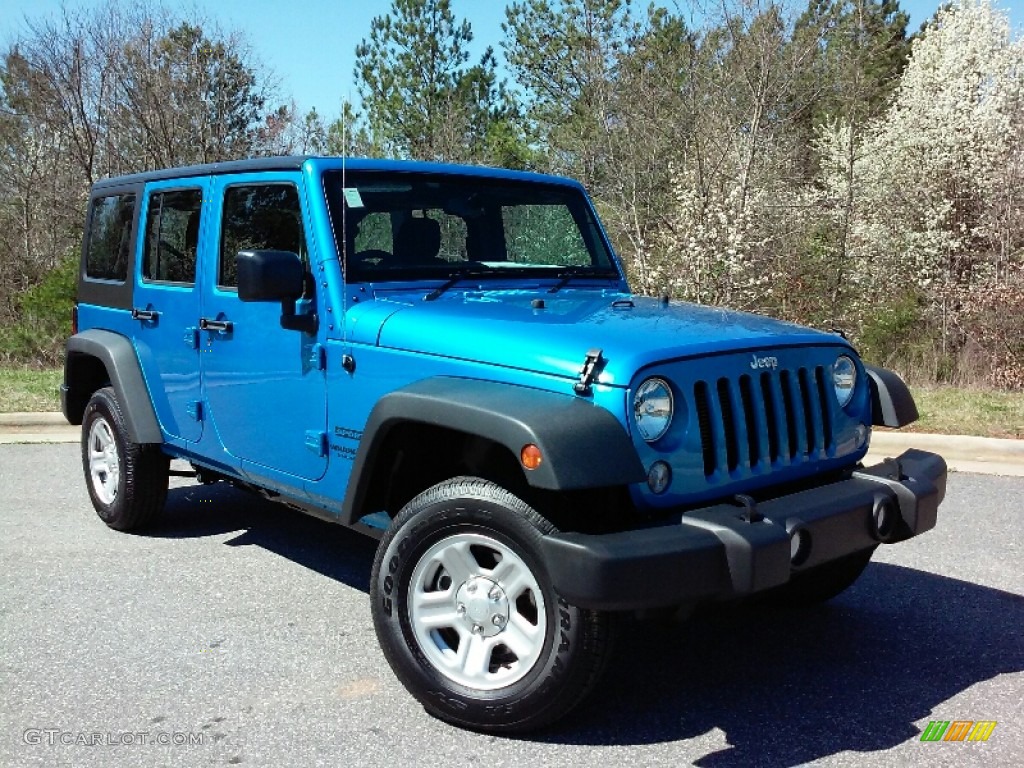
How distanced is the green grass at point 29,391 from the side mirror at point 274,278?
6.32 meters

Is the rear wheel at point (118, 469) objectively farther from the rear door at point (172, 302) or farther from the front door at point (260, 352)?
the front door at point (260, 352)

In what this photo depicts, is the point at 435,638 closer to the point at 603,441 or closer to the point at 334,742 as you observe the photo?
the point at 334,742

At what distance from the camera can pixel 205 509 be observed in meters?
6.20

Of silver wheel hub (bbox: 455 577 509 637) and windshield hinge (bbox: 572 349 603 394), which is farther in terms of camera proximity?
silver wheel hub (bbox: 455 577 509 637)

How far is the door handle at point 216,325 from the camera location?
4.37 metres

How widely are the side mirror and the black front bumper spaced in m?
1.51

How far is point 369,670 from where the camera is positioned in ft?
12.2

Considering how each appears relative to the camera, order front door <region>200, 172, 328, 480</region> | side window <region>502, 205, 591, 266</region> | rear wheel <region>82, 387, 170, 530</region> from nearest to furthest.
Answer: front door <region>200, 172, 328, 480</region>
side window <region>502, 205, 591, 266</region>
rear wheel <region>82, 387, 170, 530</region>

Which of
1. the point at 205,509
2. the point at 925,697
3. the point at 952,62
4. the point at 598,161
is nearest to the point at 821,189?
the point at 952,62

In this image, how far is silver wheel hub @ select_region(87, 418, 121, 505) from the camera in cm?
555

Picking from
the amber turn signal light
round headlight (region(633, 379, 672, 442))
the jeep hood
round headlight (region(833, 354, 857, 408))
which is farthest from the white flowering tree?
the amber turn signal light

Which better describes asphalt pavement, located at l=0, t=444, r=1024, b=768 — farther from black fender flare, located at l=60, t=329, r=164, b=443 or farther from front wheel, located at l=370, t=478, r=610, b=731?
black fender flare, located at l=60, t=329, r=164, b=443

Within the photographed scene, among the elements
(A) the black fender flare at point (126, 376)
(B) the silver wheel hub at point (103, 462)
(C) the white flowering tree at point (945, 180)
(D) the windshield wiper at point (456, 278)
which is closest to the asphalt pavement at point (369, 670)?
(B) the silver wheel hub at point (103, 462)

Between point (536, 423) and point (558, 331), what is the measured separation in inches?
20.4
